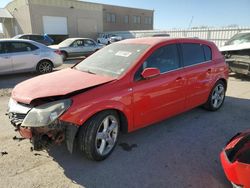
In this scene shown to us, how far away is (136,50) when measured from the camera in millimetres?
3818

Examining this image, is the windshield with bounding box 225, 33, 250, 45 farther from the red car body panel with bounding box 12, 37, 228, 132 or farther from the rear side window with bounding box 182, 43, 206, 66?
the red car body panel with bounding box 12, 37, 228, 132

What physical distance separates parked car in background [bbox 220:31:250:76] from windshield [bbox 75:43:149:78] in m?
6.26

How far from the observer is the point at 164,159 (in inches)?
130

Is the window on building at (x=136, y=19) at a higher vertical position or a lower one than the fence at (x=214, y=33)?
higher

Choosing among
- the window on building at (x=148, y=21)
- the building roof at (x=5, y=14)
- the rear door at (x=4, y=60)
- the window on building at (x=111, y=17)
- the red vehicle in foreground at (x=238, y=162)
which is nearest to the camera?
the red vehicle in foreground at (x=238, y=162)

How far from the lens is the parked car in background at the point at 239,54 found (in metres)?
8.58

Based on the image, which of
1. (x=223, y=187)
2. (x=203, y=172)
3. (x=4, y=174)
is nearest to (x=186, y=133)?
(x=203, y=172)

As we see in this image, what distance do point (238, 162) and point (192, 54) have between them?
105 inches

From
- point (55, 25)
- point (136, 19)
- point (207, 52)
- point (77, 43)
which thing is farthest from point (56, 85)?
point (136, 19)

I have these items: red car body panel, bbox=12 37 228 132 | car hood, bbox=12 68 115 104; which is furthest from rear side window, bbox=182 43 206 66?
car hood, bbox=12 68 115 104

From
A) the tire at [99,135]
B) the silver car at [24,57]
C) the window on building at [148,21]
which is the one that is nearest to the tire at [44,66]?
the silver car at [24,57]

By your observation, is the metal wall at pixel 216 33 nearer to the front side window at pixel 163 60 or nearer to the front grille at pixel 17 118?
the front side window at pixel 163 60

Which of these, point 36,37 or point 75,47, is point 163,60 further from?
point 36,37

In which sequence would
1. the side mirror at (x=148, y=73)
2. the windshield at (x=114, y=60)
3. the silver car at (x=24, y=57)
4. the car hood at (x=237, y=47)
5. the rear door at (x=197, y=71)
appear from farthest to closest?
the car hood at (x=237, y=47) → the silver car at (x=24, y=57) → the rear door at (x=197, y=71) → the windshield at (x=114, y=60) → the side mirror at (x=148, y=73)
